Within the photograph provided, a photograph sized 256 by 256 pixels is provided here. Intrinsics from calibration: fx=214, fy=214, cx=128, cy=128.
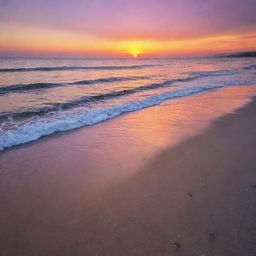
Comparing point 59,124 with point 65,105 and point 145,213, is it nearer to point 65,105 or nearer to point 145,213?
point 65,105

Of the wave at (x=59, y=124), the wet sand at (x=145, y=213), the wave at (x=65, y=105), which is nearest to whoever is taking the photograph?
the wet sand at (x=145, y=213)

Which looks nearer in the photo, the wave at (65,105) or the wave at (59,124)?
the wave at (59,124)

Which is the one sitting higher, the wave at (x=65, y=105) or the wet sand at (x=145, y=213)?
the wet sand at (x=145, y=213)

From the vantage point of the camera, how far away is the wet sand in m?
2.11

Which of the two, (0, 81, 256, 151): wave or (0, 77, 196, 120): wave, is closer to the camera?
(0, 81, 256, 151): wave

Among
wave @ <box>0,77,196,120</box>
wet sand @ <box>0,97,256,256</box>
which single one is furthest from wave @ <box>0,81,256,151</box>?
wet sand @ <box>0,97,256,256</box>

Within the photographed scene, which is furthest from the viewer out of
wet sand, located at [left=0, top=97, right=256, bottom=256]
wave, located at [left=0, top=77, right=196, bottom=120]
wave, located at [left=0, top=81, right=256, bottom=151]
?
wave, located at [left=0, top=77, right=196, bottom=120]

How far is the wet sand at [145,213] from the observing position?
211cm

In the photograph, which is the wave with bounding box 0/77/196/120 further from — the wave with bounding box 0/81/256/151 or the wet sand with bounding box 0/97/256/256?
the wet sand with bounding box 0/97/256/256

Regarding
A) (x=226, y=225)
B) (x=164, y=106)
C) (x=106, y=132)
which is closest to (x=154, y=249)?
(x=226, y=225)

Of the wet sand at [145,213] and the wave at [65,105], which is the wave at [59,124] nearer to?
the wave at [65,105]

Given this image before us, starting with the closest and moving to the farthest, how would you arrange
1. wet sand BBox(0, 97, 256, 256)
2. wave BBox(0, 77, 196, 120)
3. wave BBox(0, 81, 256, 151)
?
wet sand BBox(0, 97, 256, 256), wave BBox(0, 81, 256, 151), wave BBox(0, 77, 196, 120)

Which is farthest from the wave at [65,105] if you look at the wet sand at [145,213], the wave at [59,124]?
the wet sand at [145,213]

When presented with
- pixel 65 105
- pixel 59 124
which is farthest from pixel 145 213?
pixel 65 105
